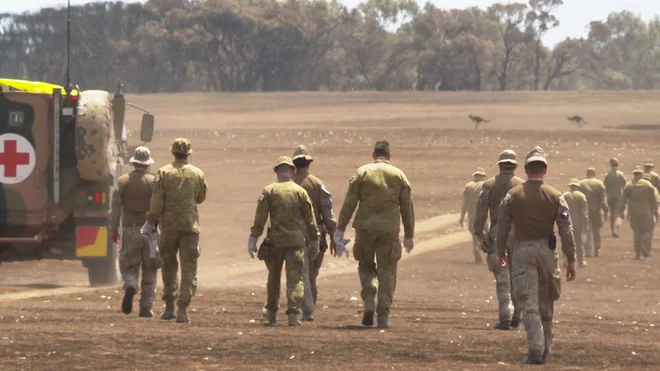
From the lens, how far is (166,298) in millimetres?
14508

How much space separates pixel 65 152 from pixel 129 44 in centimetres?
8209

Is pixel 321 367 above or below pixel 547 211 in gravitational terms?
below

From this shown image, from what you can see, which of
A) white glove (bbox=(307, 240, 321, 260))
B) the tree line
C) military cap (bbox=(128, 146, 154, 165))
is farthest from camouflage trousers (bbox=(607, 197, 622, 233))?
the tree line

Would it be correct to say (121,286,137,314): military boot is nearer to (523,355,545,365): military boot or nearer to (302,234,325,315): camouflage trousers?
(302,234,325,315): camouflage trousers

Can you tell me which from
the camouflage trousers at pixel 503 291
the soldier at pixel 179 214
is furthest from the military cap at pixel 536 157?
the soldier at pixel 179 214

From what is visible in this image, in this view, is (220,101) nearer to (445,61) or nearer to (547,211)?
(445,61)

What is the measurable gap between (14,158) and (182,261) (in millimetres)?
5243

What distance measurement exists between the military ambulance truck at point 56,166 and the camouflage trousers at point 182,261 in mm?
4495

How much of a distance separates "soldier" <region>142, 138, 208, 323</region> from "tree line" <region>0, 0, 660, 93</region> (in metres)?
76.6

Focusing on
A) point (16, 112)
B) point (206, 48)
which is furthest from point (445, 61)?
point (16, 112)

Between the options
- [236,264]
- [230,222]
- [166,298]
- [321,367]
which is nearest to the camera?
[321,367]

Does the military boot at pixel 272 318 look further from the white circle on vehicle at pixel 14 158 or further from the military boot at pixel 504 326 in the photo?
the white circle on vehicle at pixel 14 158

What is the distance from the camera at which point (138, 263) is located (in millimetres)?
15086

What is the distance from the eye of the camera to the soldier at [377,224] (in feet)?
46.5
